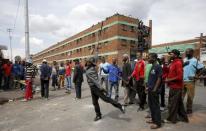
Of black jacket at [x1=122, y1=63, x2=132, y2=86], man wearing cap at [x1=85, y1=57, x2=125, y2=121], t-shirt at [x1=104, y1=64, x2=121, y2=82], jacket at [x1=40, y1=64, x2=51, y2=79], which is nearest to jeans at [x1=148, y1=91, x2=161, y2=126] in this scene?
man wearing cap at [x1=85, y1=57, x2=125, y2=121]

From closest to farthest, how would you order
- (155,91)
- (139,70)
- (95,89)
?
(155,91) → (95,89) → (139,70)

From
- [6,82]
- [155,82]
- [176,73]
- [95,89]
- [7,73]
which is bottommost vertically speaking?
[6,82]

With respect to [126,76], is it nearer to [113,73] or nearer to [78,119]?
[113,73]

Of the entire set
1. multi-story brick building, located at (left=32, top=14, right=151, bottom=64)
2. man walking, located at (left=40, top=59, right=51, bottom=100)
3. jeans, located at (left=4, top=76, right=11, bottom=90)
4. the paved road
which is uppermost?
multi-story brick building, located at (left=32, top=14, right=151, bottom=64)

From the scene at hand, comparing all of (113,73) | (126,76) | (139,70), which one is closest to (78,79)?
(113,73)

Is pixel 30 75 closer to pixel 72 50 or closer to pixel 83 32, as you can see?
pixel 83 32

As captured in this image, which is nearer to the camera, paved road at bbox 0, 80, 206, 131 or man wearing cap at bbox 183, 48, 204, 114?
paved road at bbox 0, 80, 206, 131

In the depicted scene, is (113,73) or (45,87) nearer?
(113,73)

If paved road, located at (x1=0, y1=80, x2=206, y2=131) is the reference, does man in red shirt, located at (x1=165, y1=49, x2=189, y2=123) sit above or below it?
above

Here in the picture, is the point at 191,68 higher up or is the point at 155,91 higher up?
the point at 191,68

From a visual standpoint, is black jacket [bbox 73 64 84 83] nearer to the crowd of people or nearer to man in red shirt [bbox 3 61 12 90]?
the crowd of people

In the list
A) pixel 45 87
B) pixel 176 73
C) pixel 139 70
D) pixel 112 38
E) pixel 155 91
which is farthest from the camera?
pixel 112 38

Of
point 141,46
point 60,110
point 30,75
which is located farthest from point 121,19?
point 60,110

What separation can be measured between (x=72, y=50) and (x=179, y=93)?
69.5 meters
